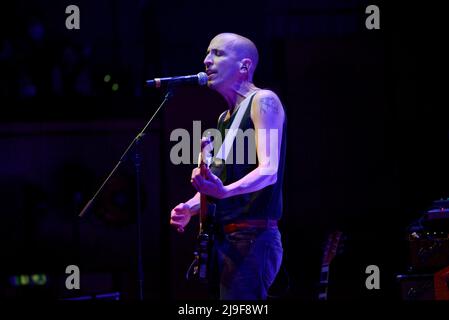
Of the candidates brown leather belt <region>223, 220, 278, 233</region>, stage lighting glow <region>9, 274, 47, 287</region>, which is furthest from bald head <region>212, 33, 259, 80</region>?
stage lighting glow <region>9, 274, 47, 287</region>

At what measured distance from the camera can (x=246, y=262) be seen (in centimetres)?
334

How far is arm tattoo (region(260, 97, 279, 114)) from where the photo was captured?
3.43m

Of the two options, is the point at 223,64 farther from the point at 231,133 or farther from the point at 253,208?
the point at 253,208

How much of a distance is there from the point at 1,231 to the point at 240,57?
4.37 meters

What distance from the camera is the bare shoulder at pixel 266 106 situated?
11.3 ft

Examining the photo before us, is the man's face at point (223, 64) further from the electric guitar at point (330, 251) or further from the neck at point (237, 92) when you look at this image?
the electric guitar at point (330, 251)

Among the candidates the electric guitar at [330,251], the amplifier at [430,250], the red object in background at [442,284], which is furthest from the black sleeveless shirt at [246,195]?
the electric guitar at [330,251]

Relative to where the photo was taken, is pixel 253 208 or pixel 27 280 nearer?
pixel 253 208

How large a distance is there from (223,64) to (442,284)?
6.86ft

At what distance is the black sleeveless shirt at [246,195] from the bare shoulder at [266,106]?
58mm

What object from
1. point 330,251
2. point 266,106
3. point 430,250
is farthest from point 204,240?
point 330,251

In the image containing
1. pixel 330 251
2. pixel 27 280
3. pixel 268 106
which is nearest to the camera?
pixel 268 106
